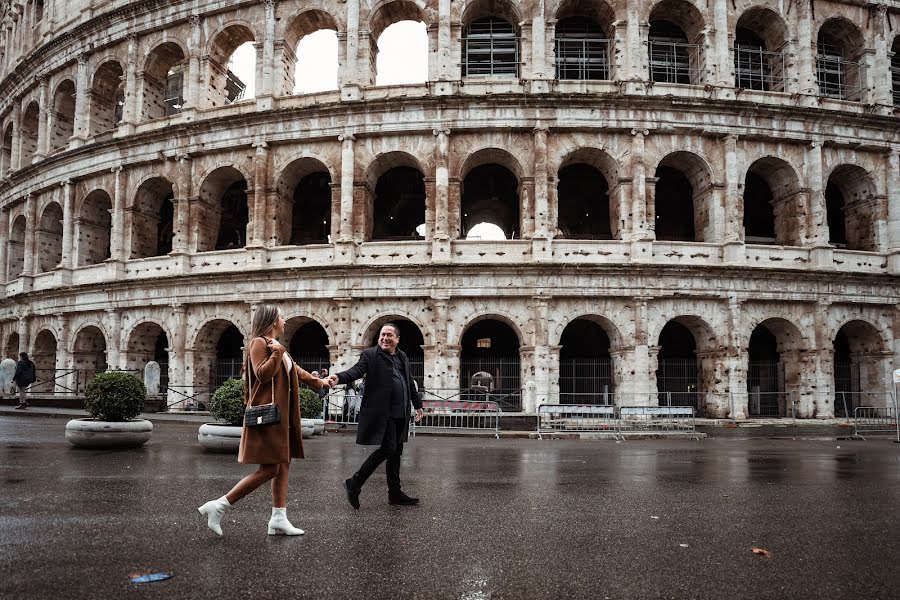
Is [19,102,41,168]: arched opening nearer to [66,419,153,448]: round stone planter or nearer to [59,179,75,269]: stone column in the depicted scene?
[59,179,75,269]: stone column

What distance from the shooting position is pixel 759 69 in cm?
2214

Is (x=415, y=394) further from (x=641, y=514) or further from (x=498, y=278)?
(x=498, y=278)

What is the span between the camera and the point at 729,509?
6.11 m

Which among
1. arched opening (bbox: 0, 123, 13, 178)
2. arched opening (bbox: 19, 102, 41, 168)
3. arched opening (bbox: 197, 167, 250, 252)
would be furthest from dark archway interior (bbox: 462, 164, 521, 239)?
arched opening (bbox: 0, 123, 13, 178)

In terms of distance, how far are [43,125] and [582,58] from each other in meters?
22.3

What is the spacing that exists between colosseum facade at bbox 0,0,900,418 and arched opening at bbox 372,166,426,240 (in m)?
0.12

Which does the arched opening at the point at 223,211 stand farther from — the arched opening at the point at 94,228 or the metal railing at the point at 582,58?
the metal railing at the point at 582,58

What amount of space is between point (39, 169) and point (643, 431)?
2547 cm

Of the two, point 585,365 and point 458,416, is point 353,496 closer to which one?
point 458,416

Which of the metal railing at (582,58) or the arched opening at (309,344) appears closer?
the metal railing at (582,58)

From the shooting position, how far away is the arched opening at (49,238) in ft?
83.8

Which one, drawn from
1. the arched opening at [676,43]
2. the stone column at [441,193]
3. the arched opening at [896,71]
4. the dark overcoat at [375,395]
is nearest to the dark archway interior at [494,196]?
the stone column at [441,193]

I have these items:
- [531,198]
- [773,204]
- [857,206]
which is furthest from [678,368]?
[857,206]

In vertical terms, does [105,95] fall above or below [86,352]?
above
